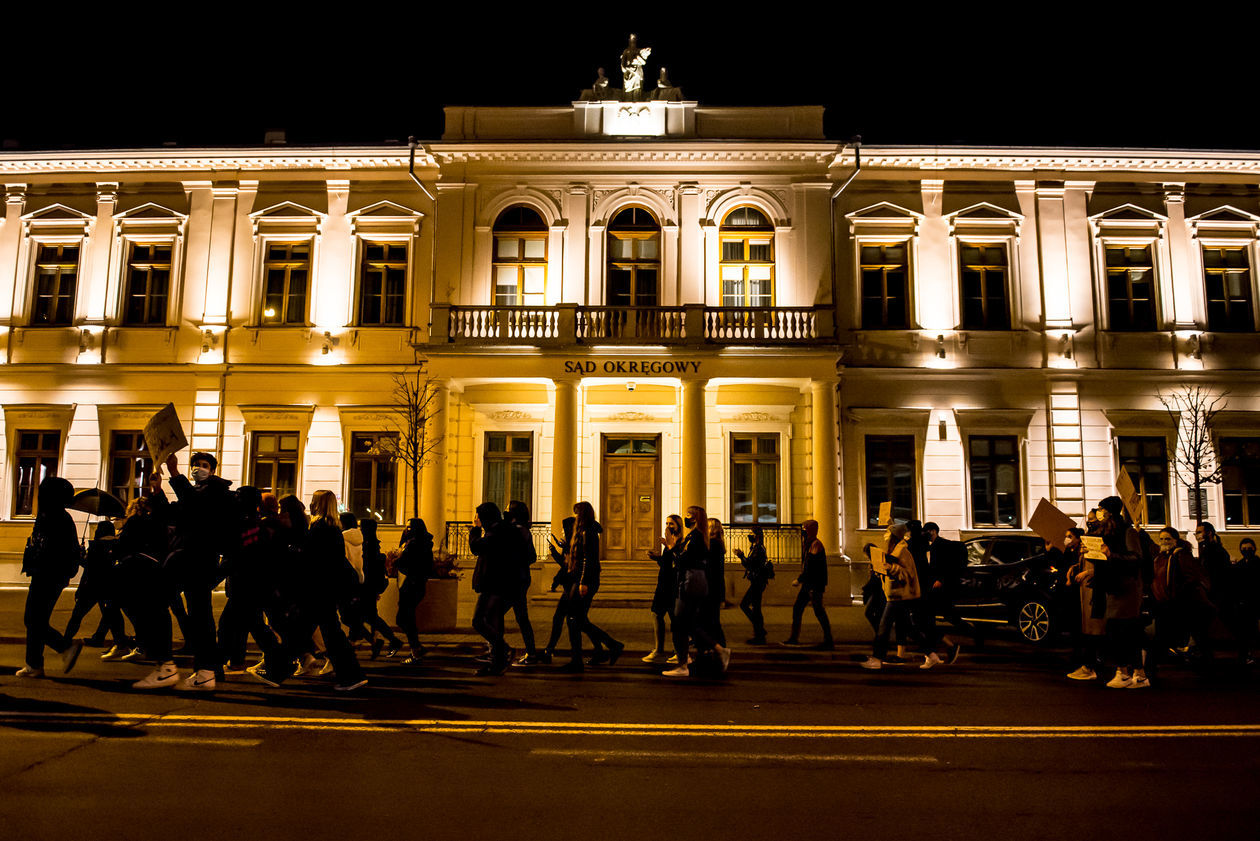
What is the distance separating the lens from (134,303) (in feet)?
68.2

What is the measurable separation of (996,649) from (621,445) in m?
10.1

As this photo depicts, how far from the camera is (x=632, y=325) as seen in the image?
18.7 m

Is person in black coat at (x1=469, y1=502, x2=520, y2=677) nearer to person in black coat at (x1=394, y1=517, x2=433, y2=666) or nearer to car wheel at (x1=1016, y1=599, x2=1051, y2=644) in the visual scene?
person in black coat at (x1=394, y1=517, x2=433, y2=666)

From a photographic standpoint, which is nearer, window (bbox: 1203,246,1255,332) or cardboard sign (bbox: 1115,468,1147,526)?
cardboard sign (bbox: 1115,468,1147,526)

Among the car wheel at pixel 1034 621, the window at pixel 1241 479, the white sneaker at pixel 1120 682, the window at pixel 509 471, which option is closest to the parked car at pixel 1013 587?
the car wheel at pixel 1034 621

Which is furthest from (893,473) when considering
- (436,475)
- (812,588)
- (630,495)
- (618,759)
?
(618,759)

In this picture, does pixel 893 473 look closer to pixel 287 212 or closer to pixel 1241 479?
pixel 1241 479

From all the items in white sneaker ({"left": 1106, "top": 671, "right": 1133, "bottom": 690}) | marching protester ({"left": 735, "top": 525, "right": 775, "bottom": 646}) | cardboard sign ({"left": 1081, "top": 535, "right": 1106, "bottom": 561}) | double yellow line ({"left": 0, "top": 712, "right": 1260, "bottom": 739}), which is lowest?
white sneaker ({"left": 1106, "top": 671, "right": 1133, "bottom": 690})

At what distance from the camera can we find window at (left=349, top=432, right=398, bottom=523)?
19906mm

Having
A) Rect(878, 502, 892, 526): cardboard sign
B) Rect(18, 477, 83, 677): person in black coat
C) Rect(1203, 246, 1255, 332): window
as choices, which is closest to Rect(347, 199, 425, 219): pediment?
Rect(18, 477, 83, 677): person in black coat

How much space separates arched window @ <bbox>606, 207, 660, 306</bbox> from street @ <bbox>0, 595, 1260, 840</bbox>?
12.4 meters

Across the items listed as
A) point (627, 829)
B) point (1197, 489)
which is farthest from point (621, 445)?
point (627, 829)

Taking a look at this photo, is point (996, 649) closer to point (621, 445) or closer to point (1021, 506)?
point (1021, 506)

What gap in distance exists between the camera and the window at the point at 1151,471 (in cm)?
1956
